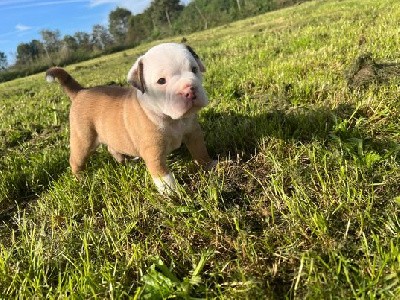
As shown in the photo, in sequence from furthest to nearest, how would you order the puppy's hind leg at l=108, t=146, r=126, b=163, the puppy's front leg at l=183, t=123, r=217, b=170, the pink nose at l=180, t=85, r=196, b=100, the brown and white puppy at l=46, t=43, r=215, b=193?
1. the puppy's hind leg at l=108, t=146, r=126, b=163
2. the puppy's front leg at l=183, t=123, r=217, b=170
3. the brown and white puppy at l=46, t=43, r=215, b=193
4. the pink nose at l=180, t=85, r=196, b=100

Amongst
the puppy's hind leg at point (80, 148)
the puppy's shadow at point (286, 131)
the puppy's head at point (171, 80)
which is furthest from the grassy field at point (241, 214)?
the puppy's head at point (171, 80)

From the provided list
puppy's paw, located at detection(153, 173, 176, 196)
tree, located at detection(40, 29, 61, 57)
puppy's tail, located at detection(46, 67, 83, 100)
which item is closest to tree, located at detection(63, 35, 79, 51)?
tree, located at detection(40, 29, 61, 57)

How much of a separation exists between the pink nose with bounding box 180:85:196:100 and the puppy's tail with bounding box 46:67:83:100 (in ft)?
5.99

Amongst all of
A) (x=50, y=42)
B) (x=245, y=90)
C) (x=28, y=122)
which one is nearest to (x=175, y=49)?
(x=245, y=90)

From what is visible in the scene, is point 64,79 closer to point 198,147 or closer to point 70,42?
point 198,147

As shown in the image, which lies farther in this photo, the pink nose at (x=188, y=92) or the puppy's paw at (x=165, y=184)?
the puppy's paw at (x=165, y=184)

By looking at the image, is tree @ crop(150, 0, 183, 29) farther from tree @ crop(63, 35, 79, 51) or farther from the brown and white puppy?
the brown and white puppy

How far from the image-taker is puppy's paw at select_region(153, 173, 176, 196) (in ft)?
9.84

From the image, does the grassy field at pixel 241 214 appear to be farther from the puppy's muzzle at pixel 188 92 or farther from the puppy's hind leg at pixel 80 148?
the puppy's muzzle at pixel 188 92

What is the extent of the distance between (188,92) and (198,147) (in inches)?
30.6

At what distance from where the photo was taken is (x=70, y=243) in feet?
8.59

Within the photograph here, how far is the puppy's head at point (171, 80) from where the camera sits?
2.69 metres

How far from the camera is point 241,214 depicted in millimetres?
2566

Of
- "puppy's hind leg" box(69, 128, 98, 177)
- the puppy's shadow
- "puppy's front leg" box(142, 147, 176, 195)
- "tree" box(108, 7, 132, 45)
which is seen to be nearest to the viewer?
"puppy's front leg" box(142, 147, 176, 195)
